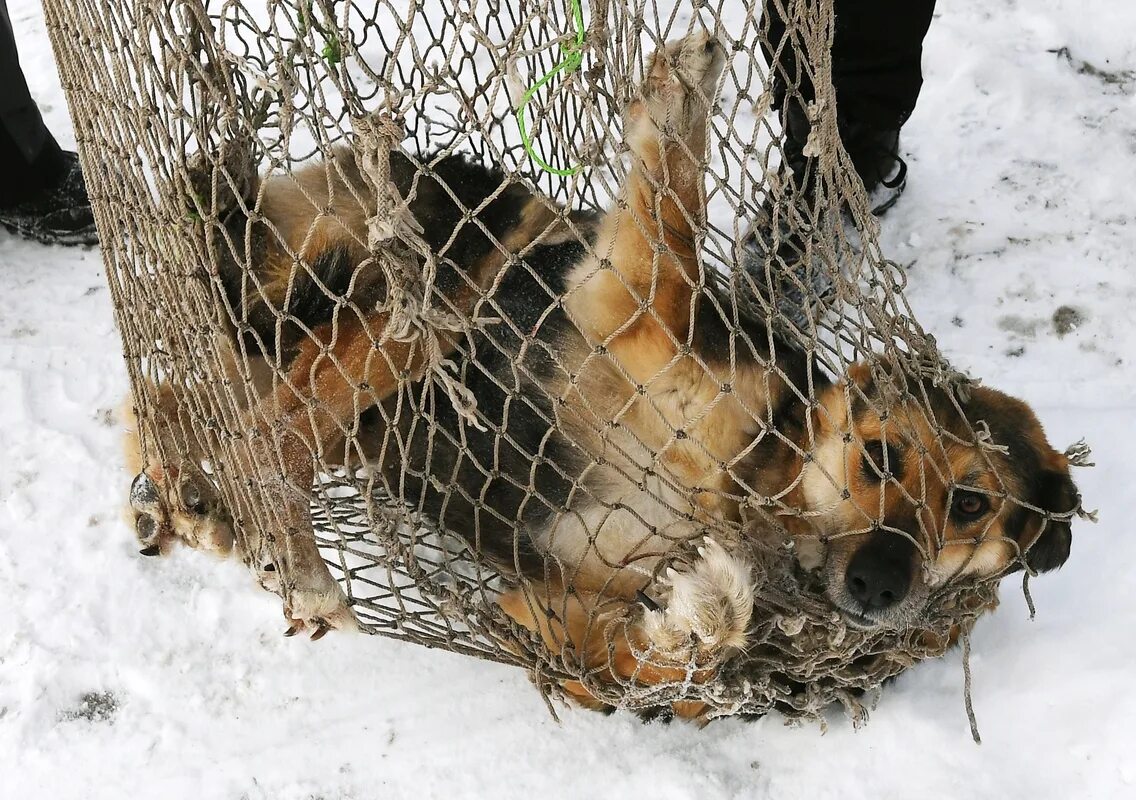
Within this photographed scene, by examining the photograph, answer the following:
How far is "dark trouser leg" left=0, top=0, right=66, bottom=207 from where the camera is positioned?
4.01 m

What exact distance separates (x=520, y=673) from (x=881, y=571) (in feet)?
4.29

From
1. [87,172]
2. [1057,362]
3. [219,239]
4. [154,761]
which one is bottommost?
[154,761]

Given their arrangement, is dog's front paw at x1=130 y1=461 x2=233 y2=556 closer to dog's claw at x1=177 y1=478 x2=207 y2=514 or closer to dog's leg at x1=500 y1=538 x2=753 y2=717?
dog's claw at x1=177 y1=478 x2=207 y2=514

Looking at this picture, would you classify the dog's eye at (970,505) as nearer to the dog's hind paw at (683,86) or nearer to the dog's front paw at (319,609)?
the dog's hind paw at (683,86)

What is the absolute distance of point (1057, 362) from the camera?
365 cm

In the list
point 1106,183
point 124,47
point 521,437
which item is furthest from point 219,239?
point 1106,183

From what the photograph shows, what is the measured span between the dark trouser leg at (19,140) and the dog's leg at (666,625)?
3.00 m

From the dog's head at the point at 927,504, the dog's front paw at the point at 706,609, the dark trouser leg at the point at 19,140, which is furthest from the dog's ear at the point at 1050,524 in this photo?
the dark trouser leg at the point at 19,140

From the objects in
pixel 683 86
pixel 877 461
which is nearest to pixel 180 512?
pixel 683 86

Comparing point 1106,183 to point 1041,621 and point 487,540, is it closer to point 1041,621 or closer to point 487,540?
point 1041,621

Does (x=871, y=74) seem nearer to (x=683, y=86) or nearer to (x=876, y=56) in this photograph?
(x=876, y=56)

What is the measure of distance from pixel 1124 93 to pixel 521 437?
347 cm

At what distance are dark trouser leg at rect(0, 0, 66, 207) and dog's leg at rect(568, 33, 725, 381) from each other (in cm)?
286

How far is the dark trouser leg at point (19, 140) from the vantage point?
158 inches
